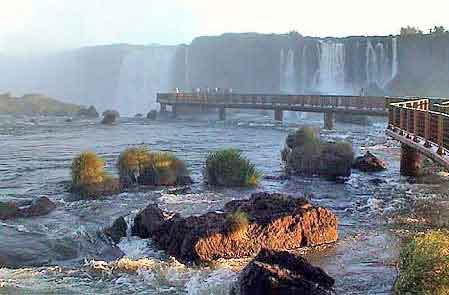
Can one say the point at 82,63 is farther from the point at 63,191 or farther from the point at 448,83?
the point at 63,191

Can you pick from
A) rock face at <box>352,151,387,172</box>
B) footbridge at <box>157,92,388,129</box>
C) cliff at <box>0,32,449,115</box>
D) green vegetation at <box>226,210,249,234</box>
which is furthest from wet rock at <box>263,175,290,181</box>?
cliff at <box>0,32,449,115</box>

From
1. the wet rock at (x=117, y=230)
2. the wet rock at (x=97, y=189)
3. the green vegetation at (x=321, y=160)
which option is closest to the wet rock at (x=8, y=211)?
the wet rock at (x=97, y=189)

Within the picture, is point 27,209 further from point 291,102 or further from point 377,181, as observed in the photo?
point 291,102

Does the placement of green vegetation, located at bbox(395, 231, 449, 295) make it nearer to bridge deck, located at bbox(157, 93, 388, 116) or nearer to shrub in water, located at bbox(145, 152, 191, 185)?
shrub in water, located at bbox(145, 152, 191, 185)

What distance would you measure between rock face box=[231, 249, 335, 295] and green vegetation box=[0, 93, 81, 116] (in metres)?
54.3

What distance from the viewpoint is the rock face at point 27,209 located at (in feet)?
51.2

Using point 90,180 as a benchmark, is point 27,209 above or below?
below

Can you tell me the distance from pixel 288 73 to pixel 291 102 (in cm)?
2521

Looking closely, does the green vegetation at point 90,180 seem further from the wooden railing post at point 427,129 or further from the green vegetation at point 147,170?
the wooden railing post at point 427,129

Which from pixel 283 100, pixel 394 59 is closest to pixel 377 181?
→ pixel 283 100

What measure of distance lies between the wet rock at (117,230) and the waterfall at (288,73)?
5527cm

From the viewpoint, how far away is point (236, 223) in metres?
12.4

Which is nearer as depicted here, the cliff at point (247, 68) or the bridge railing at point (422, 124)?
the bridge railing at point (422, 124)

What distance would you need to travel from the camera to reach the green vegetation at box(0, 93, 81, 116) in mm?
62594
